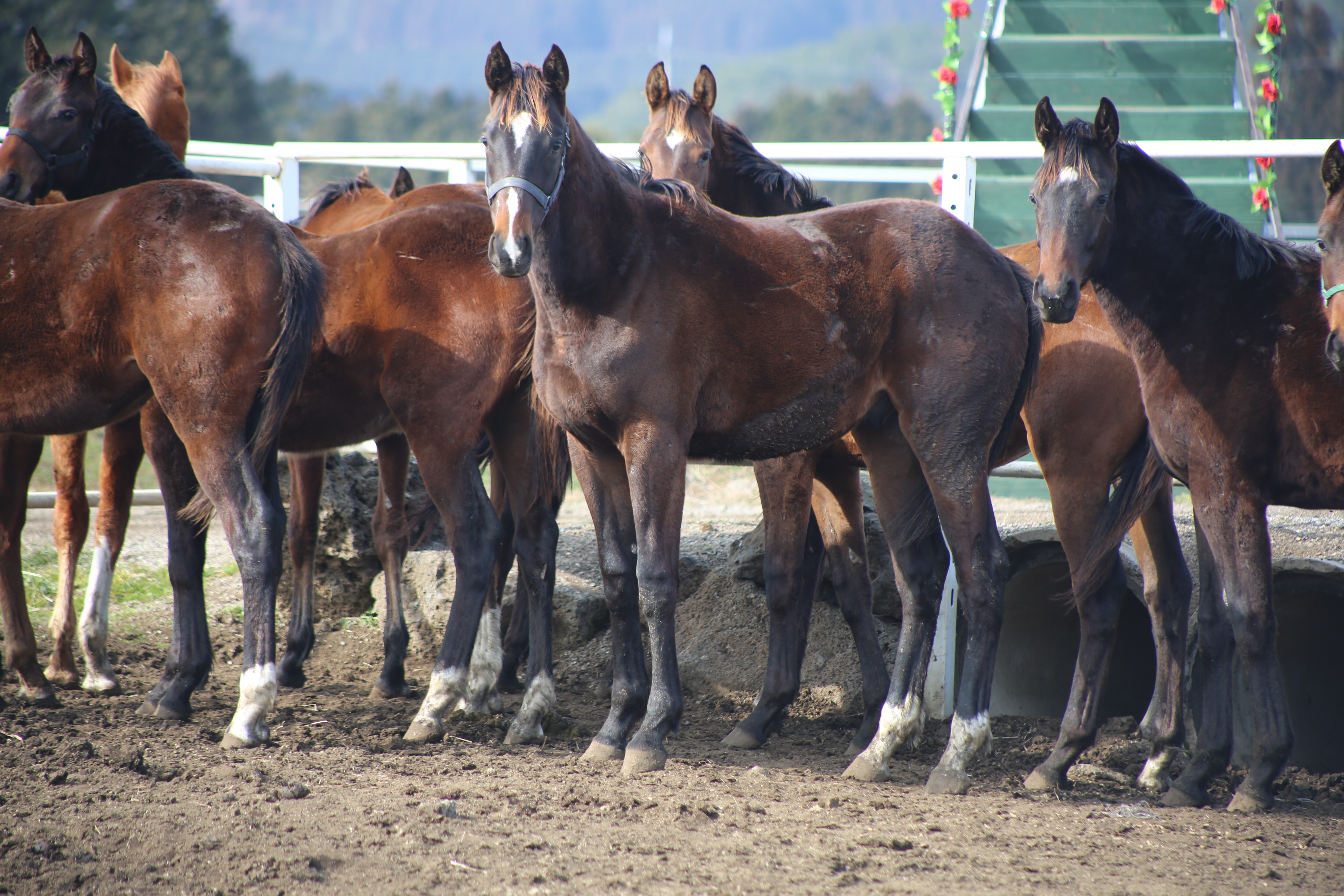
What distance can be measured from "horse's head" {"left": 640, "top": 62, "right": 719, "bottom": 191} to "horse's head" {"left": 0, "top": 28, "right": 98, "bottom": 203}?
2533 mm

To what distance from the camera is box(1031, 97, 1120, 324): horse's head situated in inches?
151

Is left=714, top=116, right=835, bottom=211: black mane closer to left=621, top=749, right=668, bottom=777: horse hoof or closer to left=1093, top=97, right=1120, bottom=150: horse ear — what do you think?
left=1093, top=97, right=1120, bottom=150: horse ear

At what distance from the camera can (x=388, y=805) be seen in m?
3.51

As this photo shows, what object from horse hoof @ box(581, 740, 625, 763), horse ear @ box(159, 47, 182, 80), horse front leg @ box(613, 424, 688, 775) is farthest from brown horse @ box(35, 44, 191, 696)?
horse front leg @ box(613, 424, 688, 775)

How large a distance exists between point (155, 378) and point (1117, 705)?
504 centimetres

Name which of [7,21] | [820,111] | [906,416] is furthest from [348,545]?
[820,111]

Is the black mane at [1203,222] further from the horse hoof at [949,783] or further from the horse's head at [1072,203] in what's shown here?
the horse hoof at [949,783]

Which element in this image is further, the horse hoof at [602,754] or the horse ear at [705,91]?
the horse ear at [705,91]

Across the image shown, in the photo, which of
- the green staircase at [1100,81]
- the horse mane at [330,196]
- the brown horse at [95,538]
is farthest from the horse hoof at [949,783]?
the green staircase at [1100,81]

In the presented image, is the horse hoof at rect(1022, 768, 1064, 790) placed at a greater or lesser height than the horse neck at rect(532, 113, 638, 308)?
lesser

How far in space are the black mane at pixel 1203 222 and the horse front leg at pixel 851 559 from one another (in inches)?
66.6

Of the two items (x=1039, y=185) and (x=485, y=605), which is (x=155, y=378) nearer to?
(x=485, y=605)

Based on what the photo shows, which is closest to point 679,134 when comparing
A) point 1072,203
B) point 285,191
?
point 1072,203

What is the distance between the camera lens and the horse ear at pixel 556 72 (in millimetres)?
3859
